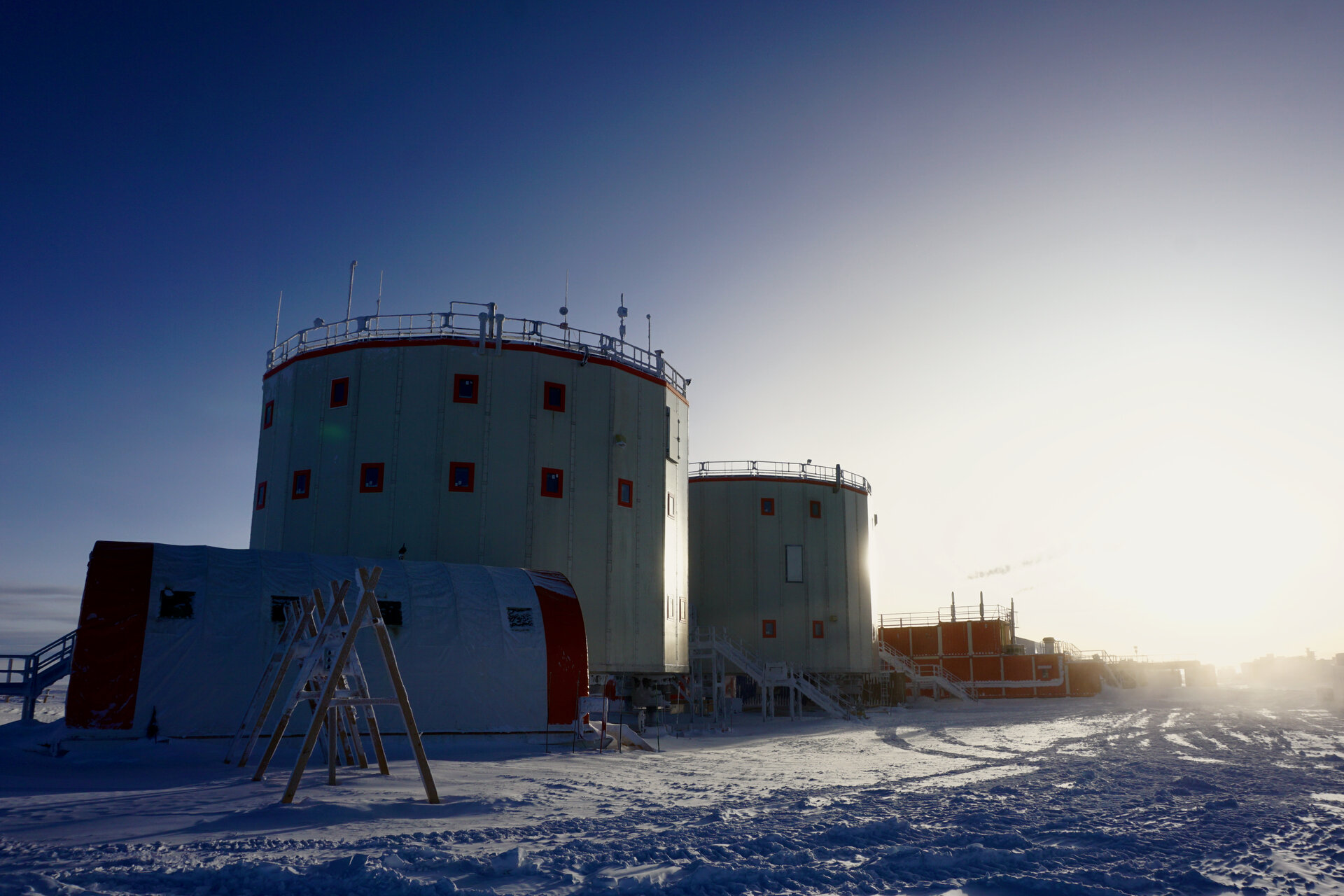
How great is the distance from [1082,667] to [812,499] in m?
33.1

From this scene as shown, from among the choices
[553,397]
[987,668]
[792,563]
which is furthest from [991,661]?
[553,397]

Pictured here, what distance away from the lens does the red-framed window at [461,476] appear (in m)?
30.4

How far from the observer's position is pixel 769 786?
558 inches

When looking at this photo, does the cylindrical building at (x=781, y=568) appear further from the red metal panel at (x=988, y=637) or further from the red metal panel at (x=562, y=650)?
the red metal panel at (x=562, y=650)

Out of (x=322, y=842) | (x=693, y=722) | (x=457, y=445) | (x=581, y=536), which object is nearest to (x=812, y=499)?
(x=693, y=722)

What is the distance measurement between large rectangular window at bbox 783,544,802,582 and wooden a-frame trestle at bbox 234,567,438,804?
3613cm

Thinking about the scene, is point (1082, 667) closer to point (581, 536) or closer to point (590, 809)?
point (581, 536)

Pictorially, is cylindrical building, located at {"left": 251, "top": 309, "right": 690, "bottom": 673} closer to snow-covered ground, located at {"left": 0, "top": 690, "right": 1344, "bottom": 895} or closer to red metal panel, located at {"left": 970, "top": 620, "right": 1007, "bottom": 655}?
snow-covered ground, located at {"left": 0, "top": 690, "right": 1344, "bottom": 895}

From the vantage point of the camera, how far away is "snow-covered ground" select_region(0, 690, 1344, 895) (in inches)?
307

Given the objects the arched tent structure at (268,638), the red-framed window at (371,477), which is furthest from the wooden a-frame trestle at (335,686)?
the red-framed window at (371,477)

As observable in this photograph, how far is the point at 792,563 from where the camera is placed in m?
50.7

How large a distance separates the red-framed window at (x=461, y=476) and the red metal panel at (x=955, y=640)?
46349 mm

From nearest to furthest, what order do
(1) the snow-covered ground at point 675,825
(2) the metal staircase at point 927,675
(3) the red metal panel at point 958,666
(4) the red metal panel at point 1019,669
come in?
(1) the snow-covered ground at point 675,825
(2) the metal staircase at point 927,675
(4) the red metal panel at point 1019,669
(3) the red metal panel at point 958,666

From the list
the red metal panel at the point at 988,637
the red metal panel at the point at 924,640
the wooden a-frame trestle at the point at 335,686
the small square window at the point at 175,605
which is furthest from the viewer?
the red metal panel at the point at 924,640
